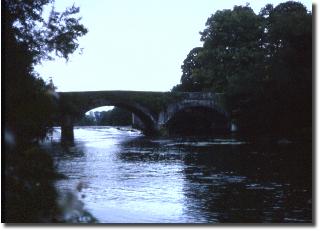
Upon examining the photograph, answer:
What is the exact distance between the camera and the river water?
5.80 meters

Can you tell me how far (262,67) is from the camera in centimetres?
2127

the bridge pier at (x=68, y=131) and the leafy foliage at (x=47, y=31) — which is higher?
the leafy foliage at (x=47, y=31)

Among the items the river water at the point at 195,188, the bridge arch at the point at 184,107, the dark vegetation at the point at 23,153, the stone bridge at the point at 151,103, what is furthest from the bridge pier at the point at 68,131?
the dark vegetation at the point at 23,153

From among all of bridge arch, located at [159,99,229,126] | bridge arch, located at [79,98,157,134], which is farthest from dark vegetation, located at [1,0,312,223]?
bridge arch, located at [79,98,157,134]

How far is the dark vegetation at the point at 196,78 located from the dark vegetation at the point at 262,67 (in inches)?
1.9

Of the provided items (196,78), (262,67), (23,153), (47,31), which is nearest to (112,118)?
(196,78)

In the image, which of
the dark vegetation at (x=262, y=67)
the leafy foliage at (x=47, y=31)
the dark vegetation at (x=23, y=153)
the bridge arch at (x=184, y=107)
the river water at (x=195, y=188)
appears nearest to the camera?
the dark vegetation at (x=23, y=153)

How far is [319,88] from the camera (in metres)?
4.48

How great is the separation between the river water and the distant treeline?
1419 inches

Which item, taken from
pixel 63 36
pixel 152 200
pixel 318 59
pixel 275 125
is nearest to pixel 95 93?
pixel 275 125

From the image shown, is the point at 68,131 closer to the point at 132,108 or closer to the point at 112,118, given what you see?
the point at 132,108

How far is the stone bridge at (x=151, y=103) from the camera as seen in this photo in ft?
88.6

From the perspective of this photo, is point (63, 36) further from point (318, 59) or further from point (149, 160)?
point (318, 59)

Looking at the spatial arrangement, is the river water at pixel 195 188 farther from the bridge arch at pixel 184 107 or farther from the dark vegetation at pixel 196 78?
the bridge arch at pixel 184 107
